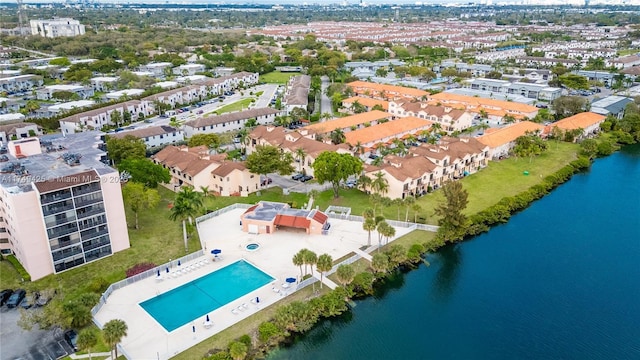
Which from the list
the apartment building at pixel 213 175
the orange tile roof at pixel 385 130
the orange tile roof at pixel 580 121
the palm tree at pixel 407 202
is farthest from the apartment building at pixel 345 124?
the orange tile roof at pixel 580 121

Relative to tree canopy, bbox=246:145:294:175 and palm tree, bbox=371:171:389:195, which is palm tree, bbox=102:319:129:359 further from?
palm tree, bbox=371:171:389:195

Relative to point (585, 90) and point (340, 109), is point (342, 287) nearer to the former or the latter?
point (340, 109)

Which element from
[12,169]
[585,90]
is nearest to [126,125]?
[12,169]

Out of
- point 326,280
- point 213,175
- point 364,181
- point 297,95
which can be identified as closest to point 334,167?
point 364,181

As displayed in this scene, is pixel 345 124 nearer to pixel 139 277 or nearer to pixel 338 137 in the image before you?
pixel 338 137

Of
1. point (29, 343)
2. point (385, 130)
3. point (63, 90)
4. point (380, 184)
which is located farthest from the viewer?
point (63, 90)

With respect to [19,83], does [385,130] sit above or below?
below
